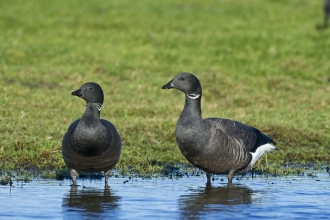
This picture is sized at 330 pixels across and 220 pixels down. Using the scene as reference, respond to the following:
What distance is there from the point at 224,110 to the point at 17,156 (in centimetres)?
544

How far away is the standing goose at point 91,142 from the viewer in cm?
896

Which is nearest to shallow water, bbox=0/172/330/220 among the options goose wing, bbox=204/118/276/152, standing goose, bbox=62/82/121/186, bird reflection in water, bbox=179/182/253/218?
bird reflection in water, bbox=179/182/253/218

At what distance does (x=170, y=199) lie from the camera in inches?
338

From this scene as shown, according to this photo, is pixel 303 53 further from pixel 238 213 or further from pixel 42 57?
pixel 238 213

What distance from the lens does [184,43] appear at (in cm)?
2069

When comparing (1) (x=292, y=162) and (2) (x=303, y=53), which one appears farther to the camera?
(2) (x=303, y=53)

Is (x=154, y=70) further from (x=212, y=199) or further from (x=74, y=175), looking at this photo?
(x=212, y=199)

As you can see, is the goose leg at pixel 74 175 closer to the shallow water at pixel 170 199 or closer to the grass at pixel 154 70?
the shallow water at pixel 170 199

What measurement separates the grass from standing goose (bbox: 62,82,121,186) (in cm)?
116

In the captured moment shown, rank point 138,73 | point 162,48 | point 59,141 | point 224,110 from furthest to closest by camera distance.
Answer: point 162,48 → point 138,73 → point 224,110 → point 59,141

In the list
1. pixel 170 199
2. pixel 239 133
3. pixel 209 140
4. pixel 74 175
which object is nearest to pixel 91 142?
pixel 74 175

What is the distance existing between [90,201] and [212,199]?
151 centimetres

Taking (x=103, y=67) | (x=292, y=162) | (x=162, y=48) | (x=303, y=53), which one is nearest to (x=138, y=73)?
(x=103, y=67)

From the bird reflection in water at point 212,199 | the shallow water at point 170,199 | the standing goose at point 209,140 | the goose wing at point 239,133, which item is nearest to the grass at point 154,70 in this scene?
the shallow water at point 170,199
